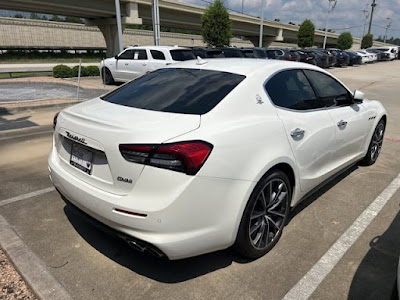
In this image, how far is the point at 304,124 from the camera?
3045 millimetres

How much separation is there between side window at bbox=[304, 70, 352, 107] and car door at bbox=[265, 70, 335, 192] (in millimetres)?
138

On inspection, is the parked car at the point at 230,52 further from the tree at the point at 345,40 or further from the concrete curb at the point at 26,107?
the tree at the point at 345,40

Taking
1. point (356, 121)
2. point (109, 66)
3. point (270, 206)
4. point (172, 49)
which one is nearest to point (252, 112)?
point (270, 206)

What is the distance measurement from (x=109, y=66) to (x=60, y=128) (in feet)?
40.9

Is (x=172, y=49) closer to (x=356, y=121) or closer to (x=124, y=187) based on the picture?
(x=356, y=121)

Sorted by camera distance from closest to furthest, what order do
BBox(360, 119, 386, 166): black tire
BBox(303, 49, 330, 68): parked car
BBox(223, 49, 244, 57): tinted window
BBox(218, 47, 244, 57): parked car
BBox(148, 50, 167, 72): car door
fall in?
BBox(360, 119, 386, 166): black tire
BBox(148, 50, 167, 72): car door
BBox(218, 47, 244, 57): parked car
BBox(223, 49, 244, 57): tinted window
BBox(303, 49, 330, 68): parked car

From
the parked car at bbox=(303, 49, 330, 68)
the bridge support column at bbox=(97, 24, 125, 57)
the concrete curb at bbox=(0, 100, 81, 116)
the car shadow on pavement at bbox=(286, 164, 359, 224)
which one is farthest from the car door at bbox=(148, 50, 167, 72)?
the bridge support column at bbox=(97, 24, 125, 57)

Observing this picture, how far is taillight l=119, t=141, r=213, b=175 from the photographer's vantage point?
2.11 m

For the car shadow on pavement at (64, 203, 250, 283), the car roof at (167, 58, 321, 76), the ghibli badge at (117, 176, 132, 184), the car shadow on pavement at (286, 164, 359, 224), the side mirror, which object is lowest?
the car shadow on pavement at (286, 164, 359, 224)

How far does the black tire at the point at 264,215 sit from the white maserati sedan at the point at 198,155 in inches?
0.4

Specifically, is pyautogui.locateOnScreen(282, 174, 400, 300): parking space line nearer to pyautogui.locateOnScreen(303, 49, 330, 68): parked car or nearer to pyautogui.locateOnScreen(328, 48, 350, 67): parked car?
pyautogui.locateOnScreen(303, 49, 330, 68): parked car

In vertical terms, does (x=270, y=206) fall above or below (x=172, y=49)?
below

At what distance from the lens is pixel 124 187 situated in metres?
2.23

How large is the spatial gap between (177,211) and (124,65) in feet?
41.5
